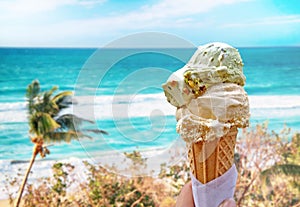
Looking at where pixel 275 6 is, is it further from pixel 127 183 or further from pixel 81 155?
pixel 127 183

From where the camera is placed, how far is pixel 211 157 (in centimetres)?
112

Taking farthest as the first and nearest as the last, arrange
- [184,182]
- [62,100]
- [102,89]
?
[102,89], [62,100], [184,182]

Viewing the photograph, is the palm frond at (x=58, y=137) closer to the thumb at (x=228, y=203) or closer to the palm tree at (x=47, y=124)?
the palm tree at (x=47, y=124)

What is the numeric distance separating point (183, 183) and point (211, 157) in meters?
2.72

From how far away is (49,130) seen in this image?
13.5ft

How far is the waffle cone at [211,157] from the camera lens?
1.11 metres

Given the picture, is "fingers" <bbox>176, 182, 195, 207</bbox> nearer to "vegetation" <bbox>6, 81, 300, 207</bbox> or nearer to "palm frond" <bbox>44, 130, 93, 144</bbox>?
"vegetation" <bbox>6, 81, 300, 207</bbox>

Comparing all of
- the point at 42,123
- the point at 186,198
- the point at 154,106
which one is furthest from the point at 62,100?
the point at 186,198

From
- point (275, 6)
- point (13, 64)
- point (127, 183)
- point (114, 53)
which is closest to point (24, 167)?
point (127, 183)

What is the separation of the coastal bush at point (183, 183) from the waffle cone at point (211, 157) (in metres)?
2.53

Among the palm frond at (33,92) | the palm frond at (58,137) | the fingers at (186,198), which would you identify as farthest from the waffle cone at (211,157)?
the palm frond at (33,92)

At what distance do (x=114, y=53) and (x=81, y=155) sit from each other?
5296mm

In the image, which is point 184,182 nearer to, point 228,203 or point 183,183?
point 183,183

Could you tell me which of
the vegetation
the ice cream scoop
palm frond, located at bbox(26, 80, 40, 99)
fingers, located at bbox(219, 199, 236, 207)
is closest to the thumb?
fingers, located at bbox(219, 199, 236, 207)
